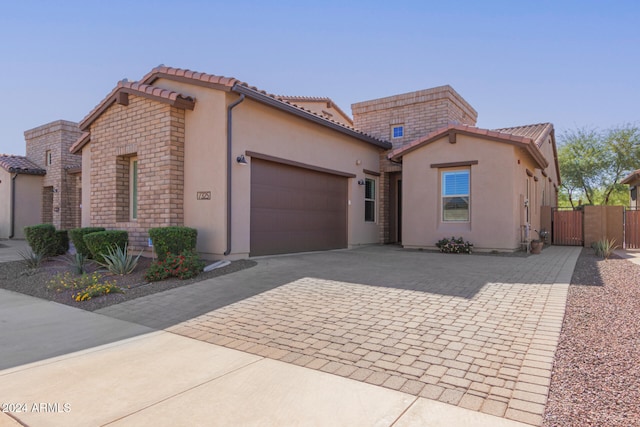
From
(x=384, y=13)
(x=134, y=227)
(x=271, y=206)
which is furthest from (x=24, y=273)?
(x=384, y=13)

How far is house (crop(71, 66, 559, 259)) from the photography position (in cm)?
952

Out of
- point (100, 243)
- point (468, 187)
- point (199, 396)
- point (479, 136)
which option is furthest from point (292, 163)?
point (199, 396)

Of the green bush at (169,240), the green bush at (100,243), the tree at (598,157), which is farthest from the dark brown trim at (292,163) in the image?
the tree at (598,157)

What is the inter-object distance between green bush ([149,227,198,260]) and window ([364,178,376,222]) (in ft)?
25.4

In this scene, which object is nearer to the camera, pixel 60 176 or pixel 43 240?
pixel 43 240

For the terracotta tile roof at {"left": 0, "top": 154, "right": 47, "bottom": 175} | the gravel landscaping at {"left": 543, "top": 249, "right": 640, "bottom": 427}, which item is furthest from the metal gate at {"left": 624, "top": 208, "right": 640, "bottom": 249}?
the terracotta tile roof at {"left": 0, "top": 154, "right": 47, "bottom": 175}

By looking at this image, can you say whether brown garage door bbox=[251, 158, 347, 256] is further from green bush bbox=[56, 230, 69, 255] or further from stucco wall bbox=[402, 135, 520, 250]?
green bush bbox=[56, 230, 69, 255]

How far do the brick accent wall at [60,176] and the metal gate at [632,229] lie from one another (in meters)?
23.9

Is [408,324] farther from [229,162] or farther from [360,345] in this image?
[229,162]

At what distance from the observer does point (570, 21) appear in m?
11.1

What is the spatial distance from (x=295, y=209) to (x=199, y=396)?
27.7 ft

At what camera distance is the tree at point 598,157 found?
2764 centimetres

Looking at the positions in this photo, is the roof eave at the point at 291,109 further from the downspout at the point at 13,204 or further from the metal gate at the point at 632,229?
the downspout at the point at 13,204

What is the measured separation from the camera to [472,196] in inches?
474
